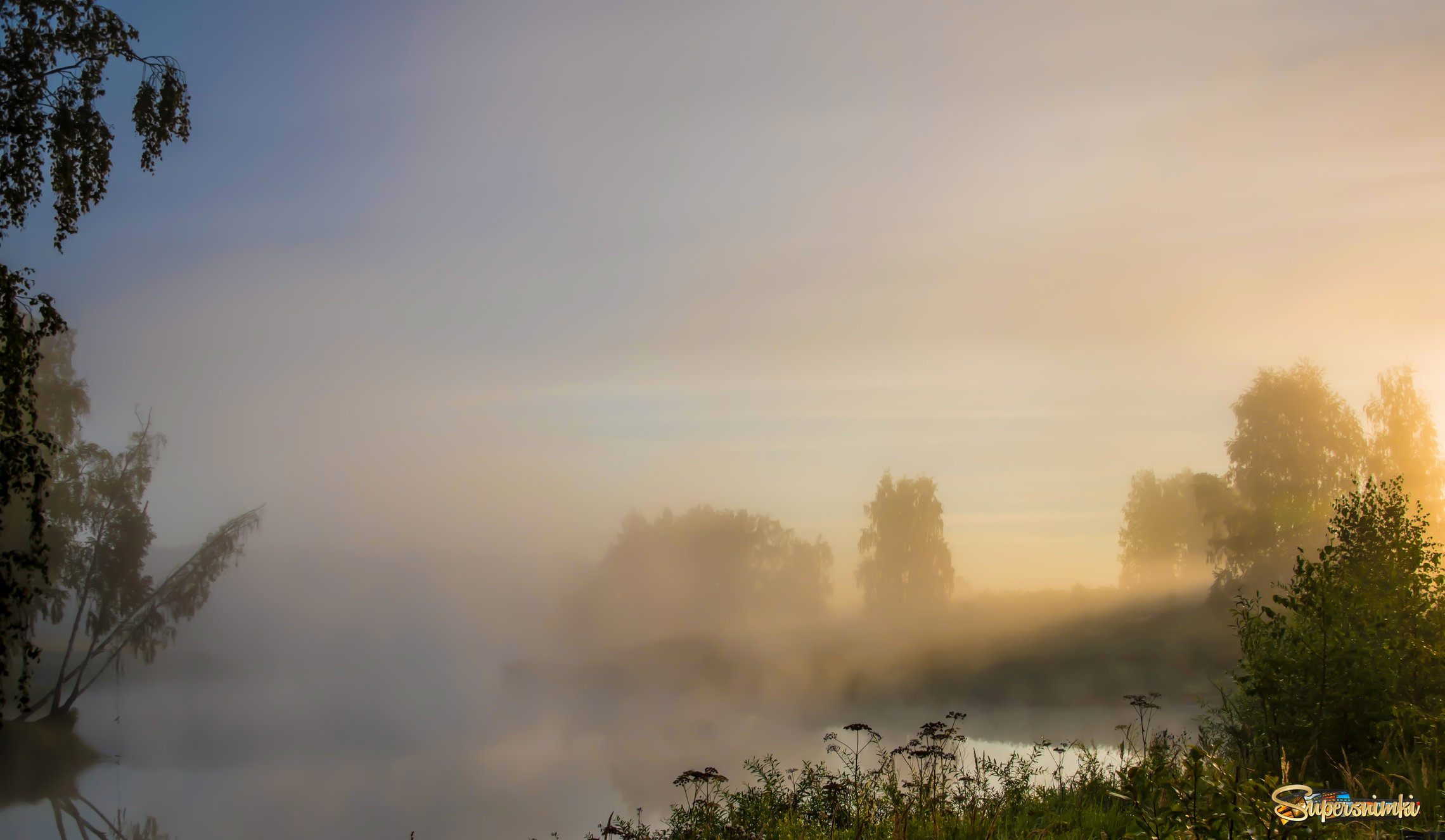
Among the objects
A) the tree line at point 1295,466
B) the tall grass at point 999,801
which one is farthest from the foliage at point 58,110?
the tree line at point 1295,466

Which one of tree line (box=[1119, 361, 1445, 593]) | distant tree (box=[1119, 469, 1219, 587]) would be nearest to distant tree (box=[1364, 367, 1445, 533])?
tree line (box=[1119, 361, 1445, 593])

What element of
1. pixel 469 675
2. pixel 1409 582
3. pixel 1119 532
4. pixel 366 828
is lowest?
pixel 366 828

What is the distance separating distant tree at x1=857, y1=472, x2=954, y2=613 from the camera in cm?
5912

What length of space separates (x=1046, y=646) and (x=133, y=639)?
3967 centimetres

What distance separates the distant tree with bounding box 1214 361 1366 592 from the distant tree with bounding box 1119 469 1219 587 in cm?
1605

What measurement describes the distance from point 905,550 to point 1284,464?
2751 cm

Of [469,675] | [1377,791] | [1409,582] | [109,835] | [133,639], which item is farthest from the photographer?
[469,675]

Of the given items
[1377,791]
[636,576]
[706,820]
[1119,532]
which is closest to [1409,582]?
[1377,791]

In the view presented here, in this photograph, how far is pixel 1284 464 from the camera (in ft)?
122

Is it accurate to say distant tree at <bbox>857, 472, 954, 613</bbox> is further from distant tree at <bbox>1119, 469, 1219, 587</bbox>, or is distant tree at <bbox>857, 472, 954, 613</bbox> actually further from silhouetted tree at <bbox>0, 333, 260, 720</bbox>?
silhouetted tree at <bbox>0, 333, 260, 720</bbox>

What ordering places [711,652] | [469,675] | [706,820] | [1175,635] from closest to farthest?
[706,820], [1175,635], [469,675], [711,652]

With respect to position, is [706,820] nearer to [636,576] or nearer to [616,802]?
[616,802]

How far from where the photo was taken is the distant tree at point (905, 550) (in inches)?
2328

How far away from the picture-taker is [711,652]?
5578 centimetres
